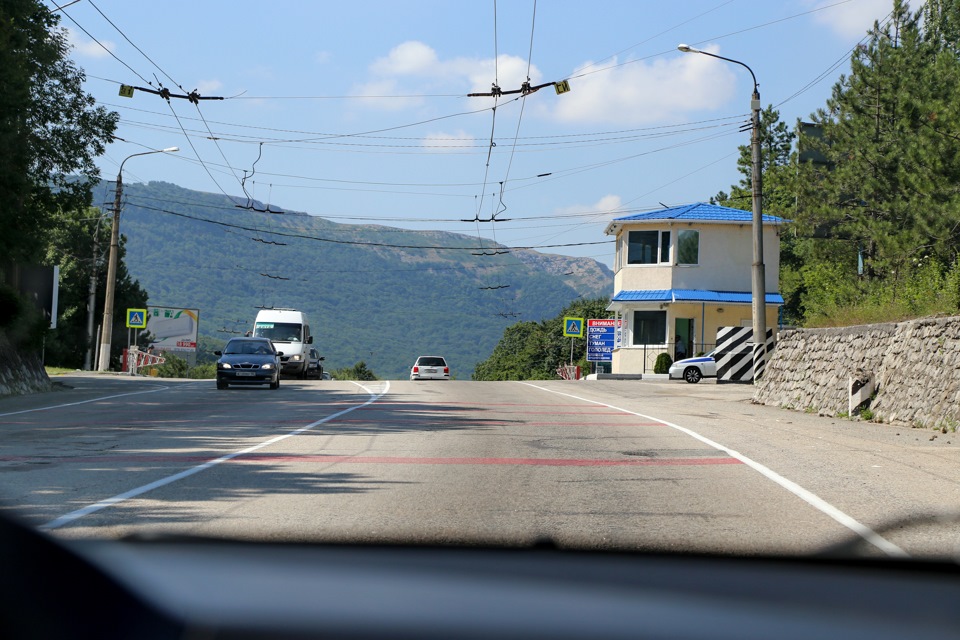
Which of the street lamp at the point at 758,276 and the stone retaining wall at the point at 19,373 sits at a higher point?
the street lamp at the point at 758,276

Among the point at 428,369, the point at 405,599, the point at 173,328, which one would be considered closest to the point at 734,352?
the point at 428,369

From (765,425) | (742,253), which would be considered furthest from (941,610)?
(742,253)

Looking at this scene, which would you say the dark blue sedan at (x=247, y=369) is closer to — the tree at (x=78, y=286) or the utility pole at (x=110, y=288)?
the utility pole at (x=110, y=288)

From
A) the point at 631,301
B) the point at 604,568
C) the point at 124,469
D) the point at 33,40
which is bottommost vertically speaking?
the point at 124,469

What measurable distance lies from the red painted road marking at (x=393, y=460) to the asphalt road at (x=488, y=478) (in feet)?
0.15

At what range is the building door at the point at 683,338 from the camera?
164 feet

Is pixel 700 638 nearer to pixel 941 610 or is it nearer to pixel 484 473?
pixel 941 610

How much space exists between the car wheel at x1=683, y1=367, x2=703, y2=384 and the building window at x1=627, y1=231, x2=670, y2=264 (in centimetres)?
976

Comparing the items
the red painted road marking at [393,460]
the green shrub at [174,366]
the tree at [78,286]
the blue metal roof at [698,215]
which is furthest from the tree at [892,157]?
the green shrub at [174,366]

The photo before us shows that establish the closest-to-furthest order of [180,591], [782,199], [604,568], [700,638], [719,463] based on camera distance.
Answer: [700,638] → [180,591] → [604,568] → [719,463] → [782,199]

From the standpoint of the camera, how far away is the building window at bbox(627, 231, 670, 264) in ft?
168

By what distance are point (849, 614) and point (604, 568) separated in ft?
1.46

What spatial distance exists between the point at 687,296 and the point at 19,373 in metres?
31.2

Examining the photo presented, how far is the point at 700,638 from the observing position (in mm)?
1163
